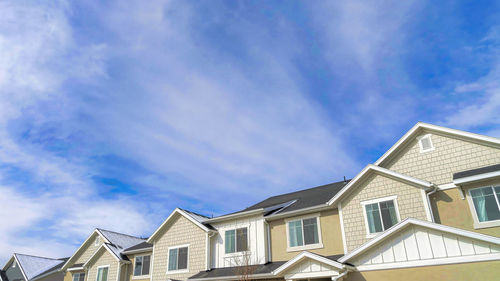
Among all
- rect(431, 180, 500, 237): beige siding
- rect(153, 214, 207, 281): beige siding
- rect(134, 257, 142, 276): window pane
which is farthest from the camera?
rect(134, 257, 142, 276): window pane

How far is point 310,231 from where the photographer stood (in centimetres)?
1869

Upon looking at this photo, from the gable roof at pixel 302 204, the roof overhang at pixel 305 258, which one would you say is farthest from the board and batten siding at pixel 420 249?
the gable roof at pixel 302 204

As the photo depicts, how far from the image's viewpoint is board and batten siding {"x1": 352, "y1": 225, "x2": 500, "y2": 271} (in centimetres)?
1173

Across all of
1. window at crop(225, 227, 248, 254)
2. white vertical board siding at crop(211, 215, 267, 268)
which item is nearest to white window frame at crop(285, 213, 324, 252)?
white vertical board siding at crop(211, 215, 267, 268)

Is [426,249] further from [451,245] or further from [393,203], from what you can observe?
[393,203]

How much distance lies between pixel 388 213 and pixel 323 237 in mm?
Answer: 3584

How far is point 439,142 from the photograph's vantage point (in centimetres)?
1664

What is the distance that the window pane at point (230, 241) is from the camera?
21031 mm

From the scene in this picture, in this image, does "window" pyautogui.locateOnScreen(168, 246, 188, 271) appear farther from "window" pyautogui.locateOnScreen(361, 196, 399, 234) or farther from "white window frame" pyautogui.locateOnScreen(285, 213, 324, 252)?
"window" pyautogui.locateOnScreen(361, 196, 399, 234)

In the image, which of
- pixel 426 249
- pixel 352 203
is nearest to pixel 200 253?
pixel 352 203

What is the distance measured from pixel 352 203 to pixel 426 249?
209 inches

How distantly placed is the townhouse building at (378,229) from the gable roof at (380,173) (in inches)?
1.9

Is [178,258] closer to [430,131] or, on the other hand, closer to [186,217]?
[186,217]

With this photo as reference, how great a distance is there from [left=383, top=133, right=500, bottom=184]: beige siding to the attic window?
0.46ft
